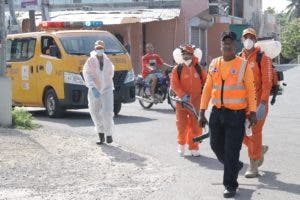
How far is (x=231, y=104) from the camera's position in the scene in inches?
292

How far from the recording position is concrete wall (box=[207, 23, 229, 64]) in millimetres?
39625

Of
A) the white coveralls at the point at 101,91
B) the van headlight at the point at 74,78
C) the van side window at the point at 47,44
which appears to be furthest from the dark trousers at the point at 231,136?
the van side window at the point at 47,44

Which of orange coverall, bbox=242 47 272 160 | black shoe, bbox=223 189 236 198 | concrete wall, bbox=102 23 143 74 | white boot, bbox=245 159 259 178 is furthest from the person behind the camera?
concrete wall, bbox=102 23 143 74

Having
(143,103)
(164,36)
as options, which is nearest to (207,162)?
(143,103)

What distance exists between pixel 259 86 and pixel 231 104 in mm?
1023

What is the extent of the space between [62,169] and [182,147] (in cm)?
204

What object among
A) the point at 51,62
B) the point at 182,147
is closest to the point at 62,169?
the point at 182,147

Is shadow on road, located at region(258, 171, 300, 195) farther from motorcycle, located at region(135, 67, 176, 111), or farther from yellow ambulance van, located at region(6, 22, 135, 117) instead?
motorcycle, located at region(135, 67, 176, 111)

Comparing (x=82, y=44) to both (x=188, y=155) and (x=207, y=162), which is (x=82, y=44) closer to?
(x=188, y=155)

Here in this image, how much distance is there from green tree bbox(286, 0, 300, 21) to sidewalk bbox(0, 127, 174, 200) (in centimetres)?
8964

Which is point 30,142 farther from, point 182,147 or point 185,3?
point 185,3

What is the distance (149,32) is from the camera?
32.2m

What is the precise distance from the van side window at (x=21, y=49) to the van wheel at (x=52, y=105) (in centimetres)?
111

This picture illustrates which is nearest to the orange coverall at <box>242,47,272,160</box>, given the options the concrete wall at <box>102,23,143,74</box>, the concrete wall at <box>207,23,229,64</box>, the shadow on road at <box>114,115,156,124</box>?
the shadow on road at <box>114,115,156,124</box>
